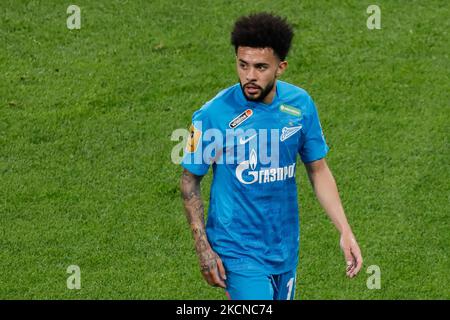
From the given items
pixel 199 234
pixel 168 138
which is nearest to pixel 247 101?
pixel 199 234

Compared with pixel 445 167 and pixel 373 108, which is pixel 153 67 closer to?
pixel 373 108

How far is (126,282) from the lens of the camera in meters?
10.7

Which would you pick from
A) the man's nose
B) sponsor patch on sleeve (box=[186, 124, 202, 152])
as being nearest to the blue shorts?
sponsor patch on sleeve (box=[186, 124, 202, 152])

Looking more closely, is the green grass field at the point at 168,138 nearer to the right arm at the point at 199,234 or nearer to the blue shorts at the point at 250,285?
the blue shorts at the point at 250,285

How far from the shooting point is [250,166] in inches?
316

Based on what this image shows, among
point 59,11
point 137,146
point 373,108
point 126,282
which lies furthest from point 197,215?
point 59,11

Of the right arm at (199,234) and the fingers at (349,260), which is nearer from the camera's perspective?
the right arm at (199,234)

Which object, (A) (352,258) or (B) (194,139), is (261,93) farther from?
(A) (352,258)

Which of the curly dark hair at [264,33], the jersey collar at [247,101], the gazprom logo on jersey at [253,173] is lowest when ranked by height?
the gazprom logo on jersey at [253,173]

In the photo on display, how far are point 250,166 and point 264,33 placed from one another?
0.85 m

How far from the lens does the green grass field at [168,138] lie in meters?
10.9

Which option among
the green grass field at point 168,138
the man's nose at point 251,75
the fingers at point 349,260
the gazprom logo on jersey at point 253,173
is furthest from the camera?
the green grass field at point 168,138

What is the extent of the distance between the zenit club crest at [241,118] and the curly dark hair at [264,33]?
0.41 m

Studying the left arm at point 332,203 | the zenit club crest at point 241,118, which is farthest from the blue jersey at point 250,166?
the left arm at point 332,203
